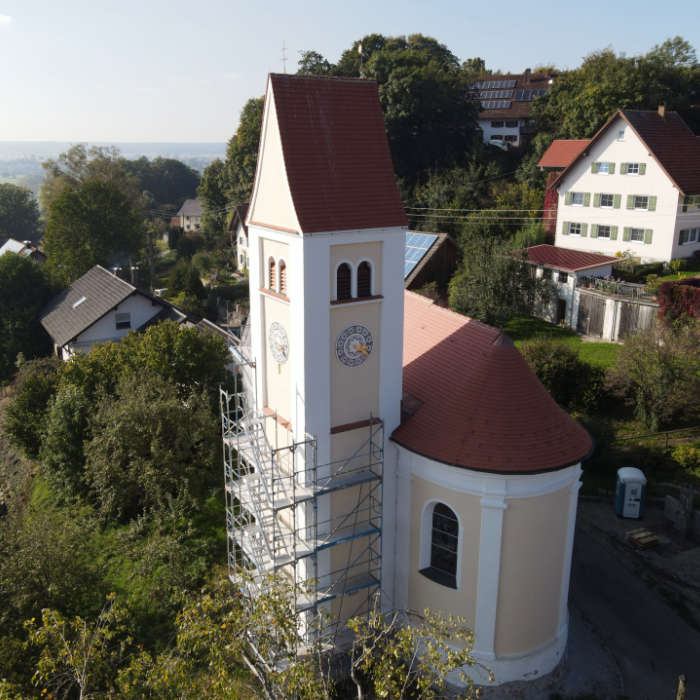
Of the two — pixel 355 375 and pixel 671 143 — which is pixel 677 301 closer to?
pixel 671 143

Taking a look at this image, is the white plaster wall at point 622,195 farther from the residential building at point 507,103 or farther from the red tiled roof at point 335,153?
the red tiled roof at point 335,153

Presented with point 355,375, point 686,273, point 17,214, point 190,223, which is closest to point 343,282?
point 355,375

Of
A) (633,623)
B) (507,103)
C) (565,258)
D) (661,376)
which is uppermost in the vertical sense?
(507,103)

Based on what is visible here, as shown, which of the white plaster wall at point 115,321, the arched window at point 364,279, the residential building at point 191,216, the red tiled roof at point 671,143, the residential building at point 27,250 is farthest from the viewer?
the residential building at point 191,216

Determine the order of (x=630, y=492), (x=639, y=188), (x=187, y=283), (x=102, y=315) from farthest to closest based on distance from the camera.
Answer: (x=187, y=283), (x=639, y=188), (x=102, y=315), (x=630, y=492)

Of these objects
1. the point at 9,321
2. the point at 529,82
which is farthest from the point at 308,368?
the point at 529,82

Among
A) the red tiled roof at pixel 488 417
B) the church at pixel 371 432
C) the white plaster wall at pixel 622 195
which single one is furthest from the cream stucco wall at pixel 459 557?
the white plaster wall at pixel 622 195

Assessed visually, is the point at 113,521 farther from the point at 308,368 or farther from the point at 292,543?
the point at 308,368

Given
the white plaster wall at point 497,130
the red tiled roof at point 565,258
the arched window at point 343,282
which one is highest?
the white plaster wall at point 497,130
